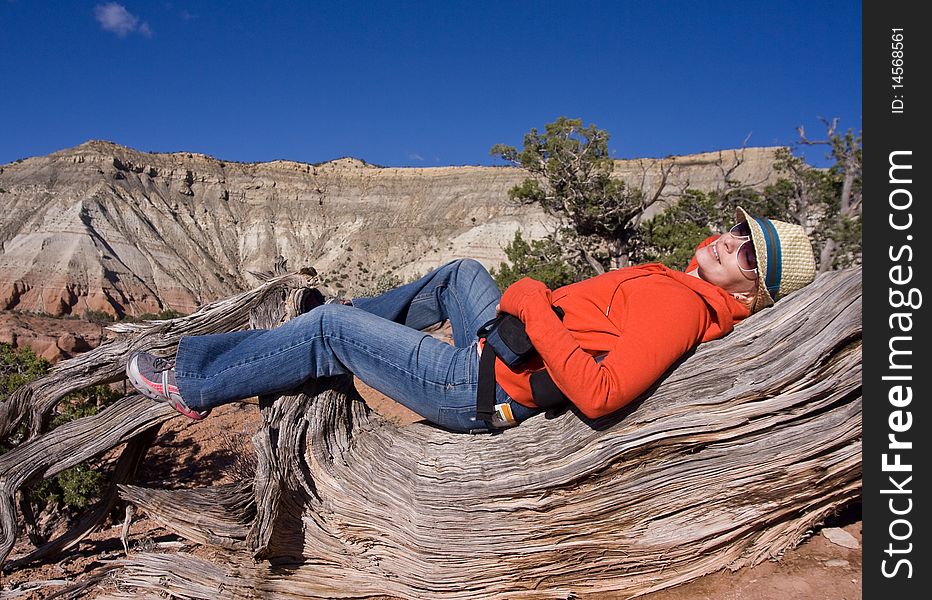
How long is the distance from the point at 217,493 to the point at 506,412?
1.48 m

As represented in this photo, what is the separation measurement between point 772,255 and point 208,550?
11.4 ft

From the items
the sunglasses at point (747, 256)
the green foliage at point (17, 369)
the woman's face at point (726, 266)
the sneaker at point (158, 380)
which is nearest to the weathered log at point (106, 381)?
the sneaker at point (158, 380)

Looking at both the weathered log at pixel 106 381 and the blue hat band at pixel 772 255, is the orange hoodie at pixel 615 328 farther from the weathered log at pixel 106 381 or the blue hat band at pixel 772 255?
the weathered log at pixel 106 381

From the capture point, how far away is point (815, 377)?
1.94 metres

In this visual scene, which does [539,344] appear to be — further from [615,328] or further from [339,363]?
[339,363]

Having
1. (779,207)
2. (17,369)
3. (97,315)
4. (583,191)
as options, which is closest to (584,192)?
(583,191)

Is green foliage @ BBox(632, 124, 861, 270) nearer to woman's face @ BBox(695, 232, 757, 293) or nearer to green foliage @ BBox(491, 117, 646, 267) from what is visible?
green foliage @ BBox(491, 117, 646, 267)

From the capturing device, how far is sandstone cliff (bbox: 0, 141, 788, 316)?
35.9 m

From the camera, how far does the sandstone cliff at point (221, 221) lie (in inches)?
1412

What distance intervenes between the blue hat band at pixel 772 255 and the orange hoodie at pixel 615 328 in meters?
0.14

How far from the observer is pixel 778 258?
216cm

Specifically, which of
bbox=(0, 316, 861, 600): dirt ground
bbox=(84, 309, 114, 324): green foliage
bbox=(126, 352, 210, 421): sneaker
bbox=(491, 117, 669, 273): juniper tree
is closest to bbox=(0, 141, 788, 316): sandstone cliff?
bbox=(84, 309, 114, 324): green foliage

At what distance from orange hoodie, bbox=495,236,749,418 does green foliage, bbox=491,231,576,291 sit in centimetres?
1049
